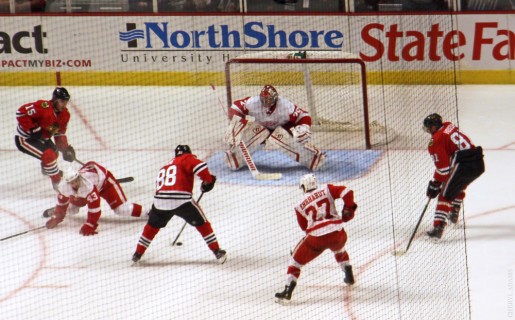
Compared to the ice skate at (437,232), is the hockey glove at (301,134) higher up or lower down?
higher up

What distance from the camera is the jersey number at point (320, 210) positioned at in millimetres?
9031

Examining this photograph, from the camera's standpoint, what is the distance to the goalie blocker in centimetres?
1220

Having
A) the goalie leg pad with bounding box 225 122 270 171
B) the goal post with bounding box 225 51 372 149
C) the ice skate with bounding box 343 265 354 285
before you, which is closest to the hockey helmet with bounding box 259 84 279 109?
the goalie leg pad with bounding box 225 122 270 171

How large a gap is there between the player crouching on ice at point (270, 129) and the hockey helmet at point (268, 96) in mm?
61

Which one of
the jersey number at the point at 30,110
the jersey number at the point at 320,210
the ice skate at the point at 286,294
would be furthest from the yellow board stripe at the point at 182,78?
the ice skate at the point at 286,294

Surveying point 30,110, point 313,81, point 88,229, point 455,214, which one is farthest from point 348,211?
point 313,81

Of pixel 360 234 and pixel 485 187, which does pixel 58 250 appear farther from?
pixel 485 187

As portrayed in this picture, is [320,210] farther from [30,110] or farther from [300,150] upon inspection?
[30,110]

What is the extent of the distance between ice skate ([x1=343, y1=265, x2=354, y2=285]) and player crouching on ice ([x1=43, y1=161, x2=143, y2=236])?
2364 millimetres

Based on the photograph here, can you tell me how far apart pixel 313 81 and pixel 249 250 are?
3499 mm

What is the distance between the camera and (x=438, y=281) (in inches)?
374

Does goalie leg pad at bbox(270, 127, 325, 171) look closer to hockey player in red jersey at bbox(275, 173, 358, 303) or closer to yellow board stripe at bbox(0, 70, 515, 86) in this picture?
yellow board stripe at bbox(0, 70, 515, 86)

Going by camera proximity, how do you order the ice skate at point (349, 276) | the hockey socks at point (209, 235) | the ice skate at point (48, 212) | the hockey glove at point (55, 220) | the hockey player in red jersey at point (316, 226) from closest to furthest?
the hockey player in red jersey at point (316, 226)
the ice skate at point (349, 276)
the hockey socks at point (209, 235)
the hockey glove at point (55, 220)
the ice skate at point (48, 212)

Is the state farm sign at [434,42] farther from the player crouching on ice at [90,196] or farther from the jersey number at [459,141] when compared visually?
the player crouching on ice at [90,196]
